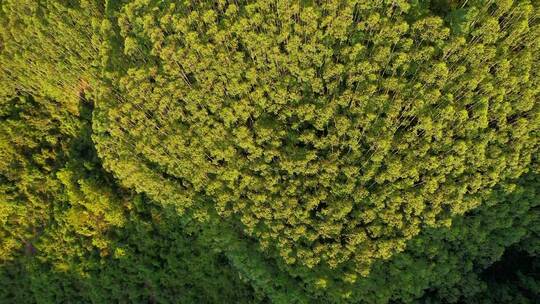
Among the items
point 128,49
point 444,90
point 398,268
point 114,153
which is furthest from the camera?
point 114,153

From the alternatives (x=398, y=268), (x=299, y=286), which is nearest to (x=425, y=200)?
(x=398, y=268)

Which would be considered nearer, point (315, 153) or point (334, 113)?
point (334, 113)

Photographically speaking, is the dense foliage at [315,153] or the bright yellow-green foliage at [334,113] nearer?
the bright yellow-green foliage at [334,113]

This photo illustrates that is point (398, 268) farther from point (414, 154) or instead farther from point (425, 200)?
point (414, 154)

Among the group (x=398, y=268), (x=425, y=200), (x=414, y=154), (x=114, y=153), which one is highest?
(x=414, y=154)

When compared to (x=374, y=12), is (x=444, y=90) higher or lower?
lower

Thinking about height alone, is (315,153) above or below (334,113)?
below

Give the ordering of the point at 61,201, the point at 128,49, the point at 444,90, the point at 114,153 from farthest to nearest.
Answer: the point at 61,201, the point at 114,153, the point at 128,49, the point at 444,90

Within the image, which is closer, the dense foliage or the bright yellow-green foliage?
the bright yellow-green foliage
